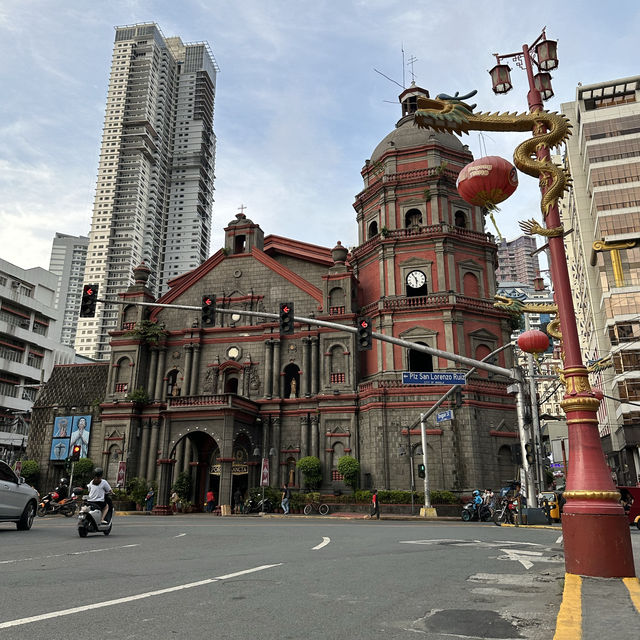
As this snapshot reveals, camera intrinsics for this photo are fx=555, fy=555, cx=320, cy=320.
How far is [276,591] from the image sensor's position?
669cm

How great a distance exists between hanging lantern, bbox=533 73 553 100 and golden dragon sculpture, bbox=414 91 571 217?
55cm

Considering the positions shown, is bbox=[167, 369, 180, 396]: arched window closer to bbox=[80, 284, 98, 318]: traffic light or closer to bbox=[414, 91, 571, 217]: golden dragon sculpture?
bbox=[80, 284, 98, 318]: traffic light

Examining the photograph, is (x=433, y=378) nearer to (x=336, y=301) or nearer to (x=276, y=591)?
(x=276, y=591)

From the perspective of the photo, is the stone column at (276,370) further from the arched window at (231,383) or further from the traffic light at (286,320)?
the traffic light at (286,320)

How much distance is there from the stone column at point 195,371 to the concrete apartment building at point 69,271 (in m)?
121

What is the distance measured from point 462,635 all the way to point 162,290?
14029cm

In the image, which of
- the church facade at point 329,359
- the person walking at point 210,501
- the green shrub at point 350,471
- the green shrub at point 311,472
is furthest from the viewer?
the green shrub at point 311,472

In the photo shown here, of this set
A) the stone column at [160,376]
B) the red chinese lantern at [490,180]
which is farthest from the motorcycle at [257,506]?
the red chinese lantern at [490,180]

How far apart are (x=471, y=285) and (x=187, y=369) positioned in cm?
2090

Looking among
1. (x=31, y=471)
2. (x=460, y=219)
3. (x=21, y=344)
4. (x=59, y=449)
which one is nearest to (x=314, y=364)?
(x=460, y=219)

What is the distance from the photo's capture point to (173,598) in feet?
20.1

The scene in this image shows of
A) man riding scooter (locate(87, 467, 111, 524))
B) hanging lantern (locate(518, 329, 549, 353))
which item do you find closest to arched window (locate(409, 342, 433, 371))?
hanging lantern (locate(518, 329, 549, 353))

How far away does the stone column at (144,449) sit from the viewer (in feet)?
126

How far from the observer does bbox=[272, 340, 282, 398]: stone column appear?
125 feet
